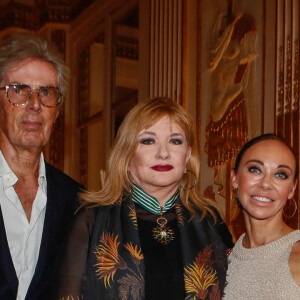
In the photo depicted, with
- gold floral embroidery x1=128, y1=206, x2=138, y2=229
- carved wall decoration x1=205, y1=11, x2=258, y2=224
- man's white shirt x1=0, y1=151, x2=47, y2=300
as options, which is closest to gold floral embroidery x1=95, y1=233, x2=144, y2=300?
gold floral embroidery x1=128, y1=206, x2=138, y2=229

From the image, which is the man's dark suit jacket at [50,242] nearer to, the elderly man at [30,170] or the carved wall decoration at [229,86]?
the elderly man at [30,170]

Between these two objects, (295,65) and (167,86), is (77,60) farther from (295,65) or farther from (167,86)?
(295,65)

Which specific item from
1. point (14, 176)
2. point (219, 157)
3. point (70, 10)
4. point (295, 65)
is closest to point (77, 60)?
point (70, 10)

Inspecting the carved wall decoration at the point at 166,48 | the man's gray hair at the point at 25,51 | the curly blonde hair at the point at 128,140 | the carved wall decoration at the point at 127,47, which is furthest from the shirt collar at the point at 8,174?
the carved wall decoration at the point at 127,47

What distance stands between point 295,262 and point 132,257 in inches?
22.4

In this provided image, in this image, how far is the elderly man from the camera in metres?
2.25

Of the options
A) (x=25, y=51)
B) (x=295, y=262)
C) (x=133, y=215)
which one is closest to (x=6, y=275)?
(x=133, y=215)

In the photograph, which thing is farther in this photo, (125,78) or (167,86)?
(125,78)

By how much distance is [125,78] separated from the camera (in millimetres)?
5434

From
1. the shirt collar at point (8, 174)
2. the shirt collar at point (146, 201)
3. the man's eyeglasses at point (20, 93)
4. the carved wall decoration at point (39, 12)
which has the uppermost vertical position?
the carved wall decoration at point (39, 12)

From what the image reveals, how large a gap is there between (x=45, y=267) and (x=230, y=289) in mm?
683

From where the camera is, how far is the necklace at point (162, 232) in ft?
7.50

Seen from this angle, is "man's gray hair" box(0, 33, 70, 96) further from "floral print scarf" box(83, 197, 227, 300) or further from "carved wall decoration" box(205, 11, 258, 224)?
"carved wall decoration" box(205, 11, 258, 224)

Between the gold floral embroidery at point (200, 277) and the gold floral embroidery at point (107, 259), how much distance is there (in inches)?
9.5
